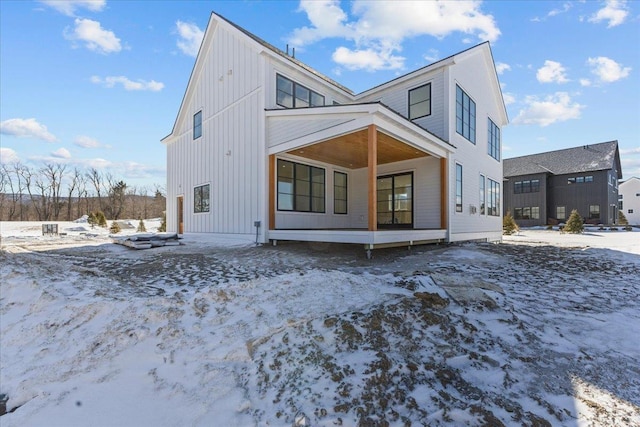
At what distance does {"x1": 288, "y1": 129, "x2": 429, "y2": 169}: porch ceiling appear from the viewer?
819 centimetres

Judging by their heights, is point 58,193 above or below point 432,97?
below

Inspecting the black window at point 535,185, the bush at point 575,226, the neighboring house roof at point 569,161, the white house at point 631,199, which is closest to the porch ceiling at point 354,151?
the bush at point 575,226

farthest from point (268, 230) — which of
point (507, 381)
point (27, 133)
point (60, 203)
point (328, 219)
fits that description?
point (27, 133)

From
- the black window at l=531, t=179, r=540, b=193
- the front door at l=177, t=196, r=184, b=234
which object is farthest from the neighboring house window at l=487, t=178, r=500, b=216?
the black window at l=531, t=179, r=540, b=193

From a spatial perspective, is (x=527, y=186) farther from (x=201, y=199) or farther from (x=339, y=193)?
(x=201, y=199)

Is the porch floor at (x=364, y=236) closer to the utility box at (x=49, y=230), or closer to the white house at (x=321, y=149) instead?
the white house at (x=321, y=149)

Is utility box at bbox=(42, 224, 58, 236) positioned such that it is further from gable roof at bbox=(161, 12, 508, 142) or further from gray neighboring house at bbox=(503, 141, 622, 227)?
gray neighboring house at bbox=(503, 141, 622, 227)

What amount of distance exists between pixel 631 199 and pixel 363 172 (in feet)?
174

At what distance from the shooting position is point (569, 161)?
97.6 feet

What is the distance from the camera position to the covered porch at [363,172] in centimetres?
700

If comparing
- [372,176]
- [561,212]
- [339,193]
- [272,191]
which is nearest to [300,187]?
[272,191]

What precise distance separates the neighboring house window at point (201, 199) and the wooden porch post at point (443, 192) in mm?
8666

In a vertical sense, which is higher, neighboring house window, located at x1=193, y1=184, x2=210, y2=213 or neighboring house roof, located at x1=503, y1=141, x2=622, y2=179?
neighboring house roof, located at x1=503, y1=141, x2=622, y2=179

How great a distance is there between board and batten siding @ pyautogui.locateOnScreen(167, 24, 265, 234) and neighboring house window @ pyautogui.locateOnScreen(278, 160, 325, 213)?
30.1 inches
